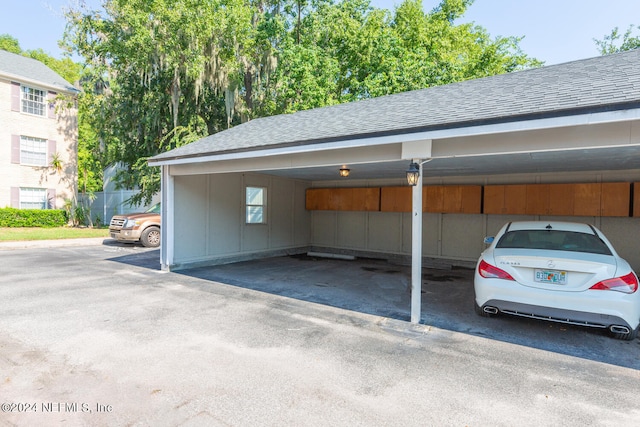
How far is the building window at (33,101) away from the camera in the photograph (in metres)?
18.4

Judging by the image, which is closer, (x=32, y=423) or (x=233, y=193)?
(x=32, y=423)

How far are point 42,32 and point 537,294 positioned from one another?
23926 mm

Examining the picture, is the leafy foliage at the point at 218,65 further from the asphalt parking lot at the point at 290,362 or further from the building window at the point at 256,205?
the asphalt parking lot at the point at 290,362

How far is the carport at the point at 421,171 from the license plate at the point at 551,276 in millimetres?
1395

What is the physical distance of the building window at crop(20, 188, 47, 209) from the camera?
18266 mm

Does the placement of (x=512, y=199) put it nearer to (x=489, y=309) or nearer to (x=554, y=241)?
(x=554, y=241)

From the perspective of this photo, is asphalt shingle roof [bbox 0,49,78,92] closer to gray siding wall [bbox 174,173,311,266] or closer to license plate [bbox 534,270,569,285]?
gray siding wall [bbox 174,173,311,266]

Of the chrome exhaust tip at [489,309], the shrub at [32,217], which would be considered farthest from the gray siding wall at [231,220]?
the shrub at [32,217]

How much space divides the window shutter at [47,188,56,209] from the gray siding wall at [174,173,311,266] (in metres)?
15.9

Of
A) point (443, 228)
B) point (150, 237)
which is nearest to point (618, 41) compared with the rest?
point (443, 228)

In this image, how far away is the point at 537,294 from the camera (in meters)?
4.05

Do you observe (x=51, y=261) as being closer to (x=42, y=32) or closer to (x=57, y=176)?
(x=57, y=176)

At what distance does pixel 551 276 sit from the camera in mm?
4023

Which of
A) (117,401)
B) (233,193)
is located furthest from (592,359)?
(233,193)
